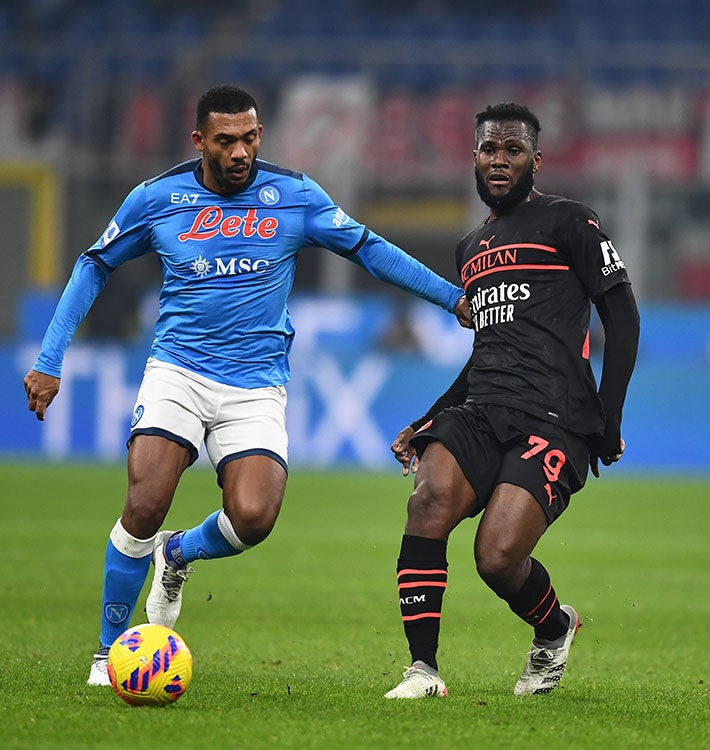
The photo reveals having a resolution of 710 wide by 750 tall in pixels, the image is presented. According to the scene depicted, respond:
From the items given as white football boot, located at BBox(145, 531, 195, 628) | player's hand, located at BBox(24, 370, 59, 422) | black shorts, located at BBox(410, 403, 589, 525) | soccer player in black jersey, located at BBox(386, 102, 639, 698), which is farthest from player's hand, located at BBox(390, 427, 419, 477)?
player's hand, located at BBox(24, 370, 59, 422)

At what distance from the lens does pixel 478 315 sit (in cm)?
601

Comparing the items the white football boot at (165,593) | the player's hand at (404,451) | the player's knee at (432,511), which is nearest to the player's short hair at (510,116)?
the player's hand at (404,451)

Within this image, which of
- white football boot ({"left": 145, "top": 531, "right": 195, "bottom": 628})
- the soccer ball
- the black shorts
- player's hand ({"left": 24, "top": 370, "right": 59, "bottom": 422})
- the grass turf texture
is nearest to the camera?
the grass turf texture

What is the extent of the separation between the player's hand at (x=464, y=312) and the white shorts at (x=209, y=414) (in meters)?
0.88

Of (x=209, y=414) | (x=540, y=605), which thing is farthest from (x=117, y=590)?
(x=540, y=605)

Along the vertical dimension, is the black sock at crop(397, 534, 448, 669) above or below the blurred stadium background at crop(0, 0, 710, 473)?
below

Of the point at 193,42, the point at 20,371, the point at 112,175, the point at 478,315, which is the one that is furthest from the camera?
the point at 193,42

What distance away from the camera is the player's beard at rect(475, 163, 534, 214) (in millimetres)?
5938

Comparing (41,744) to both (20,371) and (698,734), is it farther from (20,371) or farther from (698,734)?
(20,371)

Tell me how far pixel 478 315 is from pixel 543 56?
15.2 m

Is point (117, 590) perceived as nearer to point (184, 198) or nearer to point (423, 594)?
point (423, 594)

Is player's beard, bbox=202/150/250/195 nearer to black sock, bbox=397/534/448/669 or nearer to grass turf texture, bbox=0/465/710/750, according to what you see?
black sock, bbox=397/534/448/669

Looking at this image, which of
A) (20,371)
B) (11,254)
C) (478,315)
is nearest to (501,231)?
(478,315)

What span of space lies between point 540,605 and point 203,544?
144 centimetres
